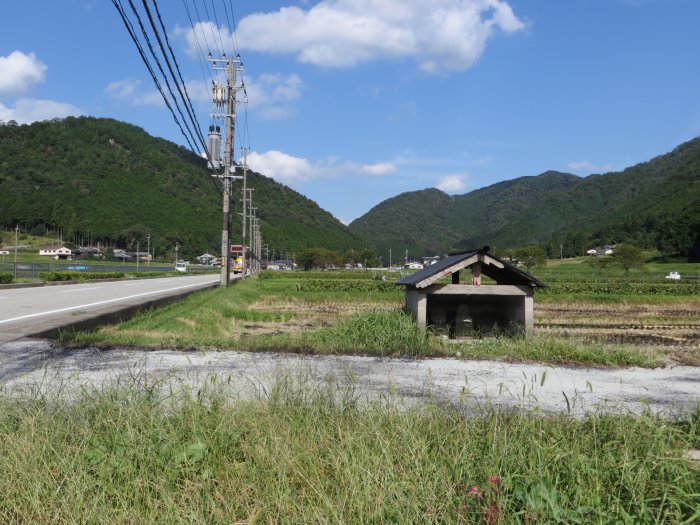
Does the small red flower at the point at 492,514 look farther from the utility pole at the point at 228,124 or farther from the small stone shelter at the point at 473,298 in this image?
the utility pole at the point at 228,124

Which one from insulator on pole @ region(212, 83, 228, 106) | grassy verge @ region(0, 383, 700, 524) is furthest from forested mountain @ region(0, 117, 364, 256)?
grassy verge @ region(0, 383, 700, 524)

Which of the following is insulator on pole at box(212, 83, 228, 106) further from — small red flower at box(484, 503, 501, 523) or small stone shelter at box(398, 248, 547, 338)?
small red flower at box(484, 503, 501, 523)

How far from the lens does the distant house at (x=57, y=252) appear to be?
113m

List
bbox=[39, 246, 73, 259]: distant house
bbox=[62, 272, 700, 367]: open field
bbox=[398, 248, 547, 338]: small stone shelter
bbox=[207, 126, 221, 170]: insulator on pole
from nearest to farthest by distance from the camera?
bbox=[62, 272, 700, 367]: open field, bbox=[398, 248, 547, 338]: small stone shelter, bbox=[207, 126, 221, 170]: insulator on pole, bbox=[39, 246, 73, 259]: distant house

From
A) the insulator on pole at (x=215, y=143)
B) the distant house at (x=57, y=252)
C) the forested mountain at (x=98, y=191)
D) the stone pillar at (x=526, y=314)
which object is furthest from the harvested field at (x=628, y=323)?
the distant house at (x=57, y=252)

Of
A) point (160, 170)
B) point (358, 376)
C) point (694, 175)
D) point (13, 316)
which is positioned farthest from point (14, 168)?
point (694, 175)

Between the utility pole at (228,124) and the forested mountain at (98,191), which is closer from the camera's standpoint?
the utility pole at (228,124)

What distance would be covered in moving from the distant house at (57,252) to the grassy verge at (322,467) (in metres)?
123

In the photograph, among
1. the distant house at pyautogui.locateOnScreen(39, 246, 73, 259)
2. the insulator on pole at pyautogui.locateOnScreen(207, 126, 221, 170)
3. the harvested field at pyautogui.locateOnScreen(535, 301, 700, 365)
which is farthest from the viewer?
the distant house at pyautogui.locateOnScreen(39, 246, 73, 259)

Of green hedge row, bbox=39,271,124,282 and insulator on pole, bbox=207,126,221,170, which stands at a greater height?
insulator on pole, bbox=207,126,221,170

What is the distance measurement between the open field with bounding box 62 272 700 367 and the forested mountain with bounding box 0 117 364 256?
292 ft

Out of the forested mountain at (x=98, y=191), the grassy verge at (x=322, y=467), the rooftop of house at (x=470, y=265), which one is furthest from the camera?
the forested mountain at (x=98, y=191)

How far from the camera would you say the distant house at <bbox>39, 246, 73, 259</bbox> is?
372 feet

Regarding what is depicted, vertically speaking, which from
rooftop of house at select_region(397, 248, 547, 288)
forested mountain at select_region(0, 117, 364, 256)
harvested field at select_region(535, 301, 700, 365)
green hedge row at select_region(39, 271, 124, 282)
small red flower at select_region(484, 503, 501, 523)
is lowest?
harvested field at select_region(535, 301, 700, 365)
